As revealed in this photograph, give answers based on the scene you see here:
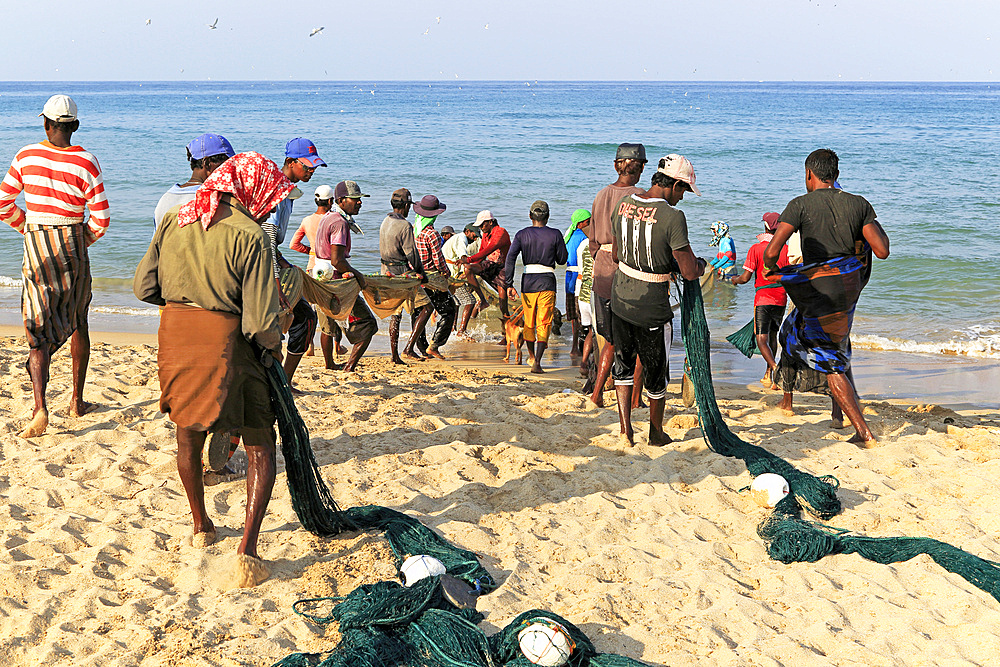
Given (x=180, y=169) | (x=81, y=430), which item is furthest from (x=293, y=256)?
(x=180, y=169)

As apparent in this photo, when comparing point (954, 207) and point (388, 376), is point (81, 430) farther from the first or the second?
point (954, 207)

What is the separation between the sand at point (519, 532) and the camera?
334 centimetres

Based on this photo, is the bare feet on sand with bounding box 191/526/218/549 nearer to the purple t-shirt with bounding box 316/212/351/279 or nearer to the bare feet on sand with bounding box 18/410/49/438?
the bare feet on sand with bounding box 18/410/49/438

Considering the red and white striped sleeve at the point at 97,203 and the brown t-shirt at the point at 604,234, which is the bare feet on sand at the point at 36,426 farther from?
the brown t-shirt at the point at 604,234

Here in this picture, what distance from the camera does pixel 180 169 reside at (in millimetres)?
28781

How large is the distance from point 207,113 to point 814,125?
4694cm

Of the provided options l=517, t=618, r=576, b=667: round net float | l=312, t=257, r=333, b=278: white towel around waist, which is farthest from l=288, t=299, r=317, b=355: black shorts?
l=517, t=618, r=576, b=667: round net float

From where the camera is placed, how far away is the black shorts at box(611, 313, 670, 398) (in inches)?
213

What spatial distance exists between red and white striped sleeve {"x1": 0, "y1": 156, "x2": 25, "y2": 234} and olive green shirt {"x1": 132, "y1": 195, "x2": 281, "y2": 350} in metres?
2.18

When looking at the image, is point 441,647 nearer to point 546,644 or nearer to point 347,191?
point 546,644

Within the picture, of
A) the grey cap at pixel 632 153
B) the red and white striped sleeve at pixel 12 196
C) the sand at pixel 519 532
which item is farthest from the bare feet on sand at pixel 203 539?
the grey cap at pixel 632 153

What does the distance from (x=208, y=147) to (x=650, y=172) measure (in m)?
27.5

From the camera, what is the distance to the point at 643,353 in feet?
17.9

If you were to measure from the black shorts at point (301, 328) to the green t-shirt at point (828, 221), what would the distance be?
3236mm
